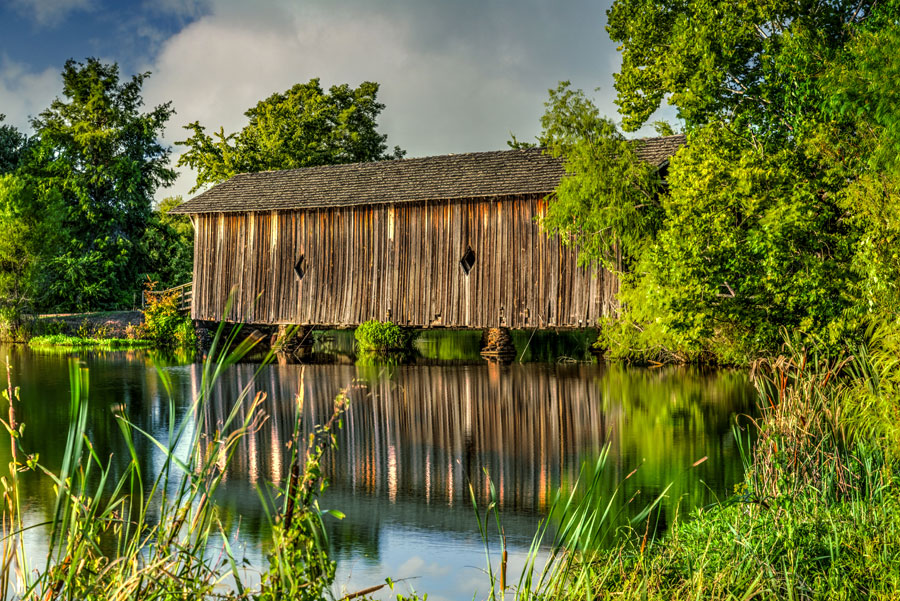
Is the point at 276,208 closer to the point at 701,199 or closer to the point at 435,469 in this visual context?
the point at 701,199

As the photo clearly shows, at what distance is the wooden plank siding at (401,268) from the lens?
22.2 metres

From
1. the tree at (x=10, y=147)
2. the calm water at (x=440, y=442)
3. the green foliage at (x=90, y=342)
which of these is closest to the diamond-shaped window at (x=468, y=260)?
the calm water at (x=440, y=442)

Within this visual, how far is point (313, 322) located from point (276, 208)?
334 centimetres

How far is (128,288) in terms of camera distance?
3725 cm

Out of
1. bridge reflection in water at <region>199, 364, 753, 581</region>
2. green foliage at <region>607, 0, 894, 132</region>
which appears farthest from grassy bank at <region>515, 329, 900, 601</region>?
green foliage at <region>607, 0, 894, 132</region>

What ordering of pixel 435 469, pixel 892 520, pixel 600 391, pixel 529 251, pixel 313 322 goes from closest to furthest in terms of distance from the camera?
pixel 892 520 → pixel 435 469 → pixel 600 391 → pixel 529 251 → pixel 313 322

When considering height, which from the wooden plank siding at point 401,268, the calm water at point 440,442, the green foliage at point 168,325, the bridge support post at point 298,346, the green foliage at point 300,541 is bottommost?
the calm water at point 440,442

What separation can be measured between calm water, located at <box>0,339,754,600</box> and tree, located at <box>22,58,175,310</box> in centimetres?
1679

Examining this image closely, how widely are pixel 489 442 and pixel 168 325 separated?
748 inches

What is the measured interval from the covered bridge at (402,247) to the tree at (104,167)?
10.4m

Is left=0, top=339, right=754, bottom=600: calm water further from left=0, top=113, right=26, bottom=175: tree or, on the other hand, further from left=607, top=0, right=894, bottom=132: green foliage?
left=0, top=113, right=26, bottom=175: tree

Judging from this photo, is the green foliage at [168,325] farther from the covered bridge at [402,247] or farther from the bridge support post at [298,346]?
the bridge support post at [298,346]

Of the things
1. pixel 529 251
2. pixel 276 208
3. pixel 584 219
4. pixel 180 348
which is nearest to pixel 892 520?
pixel 584 219

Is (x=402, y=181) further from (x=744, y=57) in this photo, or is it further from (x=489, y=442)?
(x=489, y=442)
